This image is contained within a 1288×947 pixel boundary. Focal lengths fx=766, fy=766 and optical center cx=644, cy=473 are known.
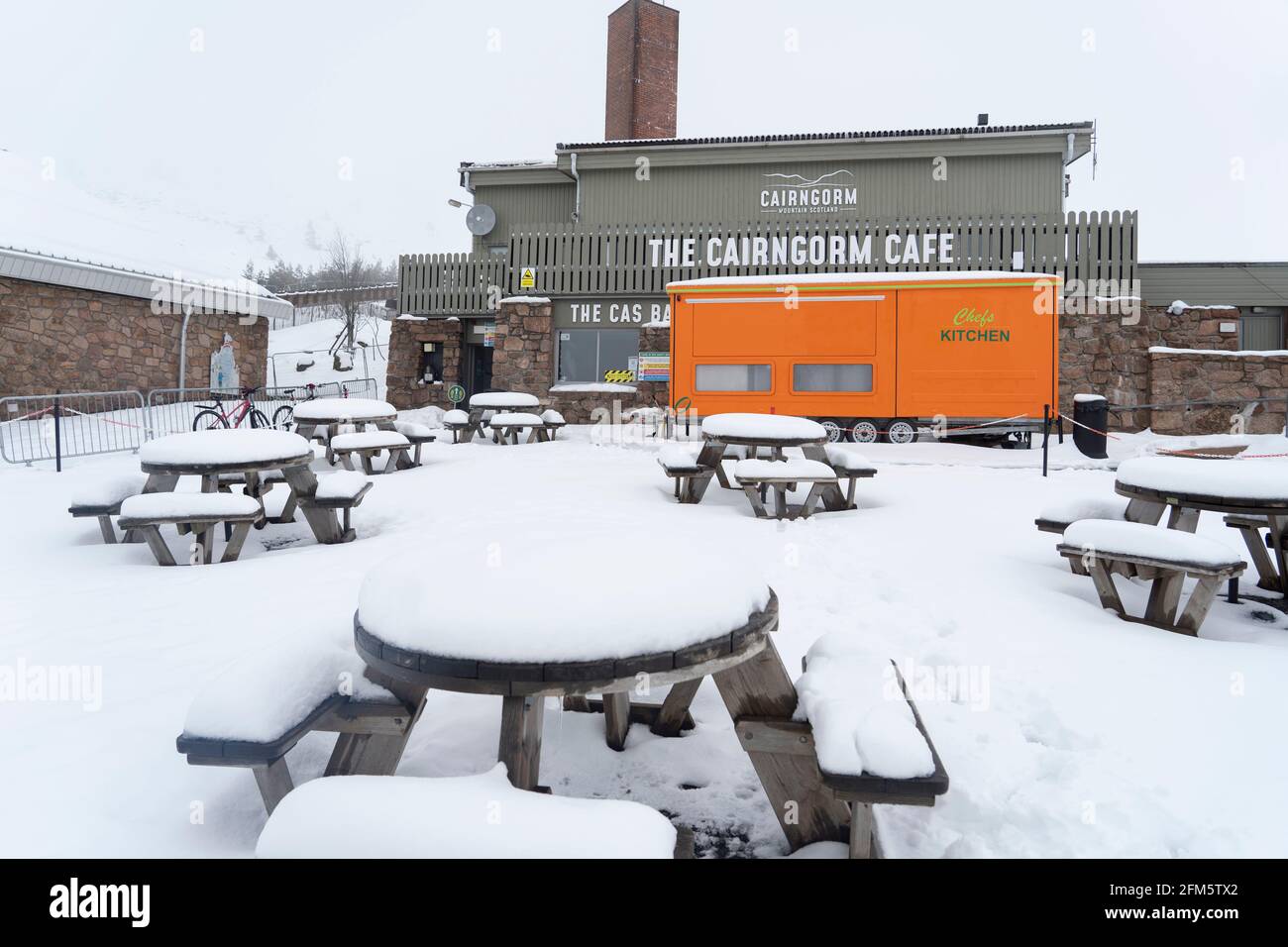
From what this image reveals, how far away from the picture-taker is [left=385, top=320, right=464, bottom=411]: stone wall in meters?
18.4

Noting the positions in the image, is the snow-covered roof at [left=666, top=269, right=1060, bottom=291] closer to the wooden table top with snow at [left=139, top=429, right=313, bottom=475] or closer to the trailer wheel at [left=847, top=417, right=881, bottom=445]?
the trailer wheel at [left=847, top=417, right=881, bottom=445]

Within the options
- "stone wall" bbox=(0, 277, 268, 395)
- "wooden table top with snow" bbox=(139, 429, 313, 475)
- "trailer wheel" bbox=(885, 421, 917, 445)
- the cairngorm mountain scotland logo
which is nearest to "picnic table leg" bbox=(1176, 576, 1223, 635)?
"wooden table top with snow" bbox=(139, 429, 313, 475)

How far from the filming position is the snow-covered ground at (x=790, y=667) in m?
2.25

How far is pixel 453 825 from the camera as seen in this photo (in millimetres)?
1547

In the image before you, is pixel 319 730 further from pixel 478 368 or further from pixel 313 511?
pixel 478 368

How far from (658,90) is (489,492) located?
1774cm

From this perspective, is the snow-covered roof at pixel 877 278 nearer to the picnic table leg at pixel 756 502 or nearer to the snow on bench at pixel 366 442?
the snow on bench at pixel 366 442

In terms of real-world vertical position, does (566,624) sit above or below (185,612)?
above

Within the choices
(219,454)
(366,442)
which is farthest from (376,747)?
(366,442)

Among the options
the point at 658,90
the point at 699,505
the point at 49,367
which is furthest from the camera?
the point at 658,90

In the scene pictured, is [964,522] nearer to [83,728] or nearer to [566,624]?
[566,624]

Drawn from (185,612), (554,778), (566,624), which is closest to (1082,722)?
(554,778)
